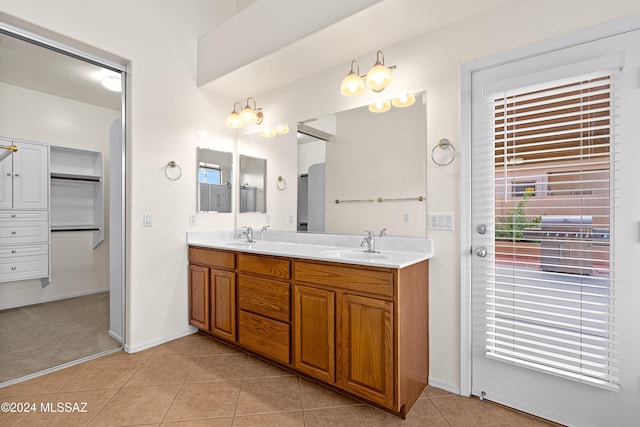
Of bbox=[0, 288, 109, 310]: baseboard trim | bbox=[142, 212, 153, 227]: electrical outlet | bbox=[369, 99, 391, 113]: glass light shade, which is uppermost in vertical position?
bbox=[369, 99, 391, 113]: glass light shade

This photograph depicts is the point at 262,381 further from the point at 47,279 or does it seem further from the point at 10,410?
the point at 47,279

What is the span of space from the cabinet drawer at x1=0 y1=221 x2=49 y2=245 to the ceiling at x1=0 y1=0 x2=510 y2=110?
979 mm

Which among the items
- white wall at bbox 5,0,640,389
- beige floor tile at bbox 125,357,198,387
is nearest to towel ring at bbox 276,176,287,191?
white wall at bbox 5,0,640,389

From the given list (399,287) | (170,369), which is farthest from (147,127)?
(399,287)

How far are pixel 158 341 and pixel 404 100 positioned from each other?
2.87m

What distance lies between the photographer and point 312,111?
8.92 ft

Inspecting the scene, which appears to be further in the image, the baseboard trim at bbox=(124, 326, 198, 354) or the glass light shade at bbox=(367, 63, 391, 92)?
the baseboard trim at bbox=(124, 326, 198, 354)

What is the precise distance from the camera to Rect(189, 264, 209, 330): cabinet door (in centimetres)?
275

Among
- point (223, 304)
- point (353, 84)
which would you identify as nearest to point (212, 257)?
point (223, 304)

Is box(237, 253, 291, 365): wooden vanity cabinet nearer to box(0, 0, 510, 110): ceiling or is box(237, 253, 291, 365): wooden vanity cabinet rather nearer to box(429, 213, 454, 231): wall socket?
box(429, 213, 454, 231): wall socket

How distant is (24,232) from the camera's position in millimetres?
2137

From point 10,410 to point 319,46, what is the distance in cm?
304

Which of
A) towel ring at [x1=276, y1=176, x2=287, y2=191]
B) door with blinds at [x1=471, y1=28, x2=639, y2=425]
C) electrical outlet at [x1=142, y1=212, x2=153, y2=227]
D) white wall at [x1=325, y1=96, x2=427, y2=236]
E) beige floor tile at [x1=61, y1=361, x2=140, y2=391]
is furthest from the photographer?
towel ring at [x1=276, y1=176, x2=287, y2=191]

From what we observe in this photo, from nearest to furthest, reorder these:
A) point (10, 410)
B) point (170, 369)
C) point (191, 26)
A: point (10, 410) → point (170, 369) → point (191, 26)
